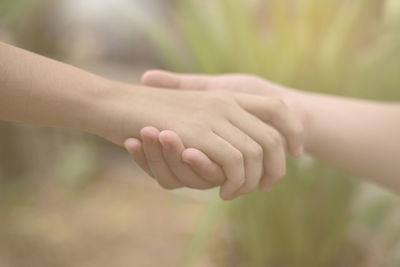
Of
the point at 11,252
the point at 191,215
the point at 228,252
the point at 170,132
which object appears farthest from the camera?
the point at 191,215

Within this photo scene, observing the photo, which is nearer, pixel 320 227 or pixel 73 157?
pixel 320 227

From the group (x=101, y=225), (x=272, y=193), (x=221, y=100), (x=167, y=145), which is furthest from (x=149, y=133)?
(x=101, y=225)

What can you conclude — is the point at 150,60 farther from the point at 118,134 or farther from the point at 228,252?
the point at 118,134

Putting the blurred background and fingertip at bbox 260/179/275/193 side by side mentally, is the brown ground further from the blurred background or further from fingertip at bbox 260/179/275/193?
fingertip at bbox 260/179/275/193

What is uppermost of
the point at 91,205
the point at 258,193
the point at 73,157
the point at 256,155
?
the point at 256,155

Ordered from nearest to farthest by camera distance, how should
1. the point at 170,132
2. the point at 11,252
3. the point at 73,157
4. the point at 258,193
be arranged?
the point at 170,132
the point at 258,193
the point at 11,252
the point at 73,157

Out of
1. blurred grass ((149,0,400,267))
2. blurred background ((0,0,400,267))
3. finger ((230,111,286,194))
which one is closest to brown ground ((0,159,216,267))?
blurred background ((0,0,400,267))

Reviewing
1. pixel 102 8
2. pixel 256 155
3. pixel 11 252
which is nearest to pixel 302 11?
pixel 256 155
